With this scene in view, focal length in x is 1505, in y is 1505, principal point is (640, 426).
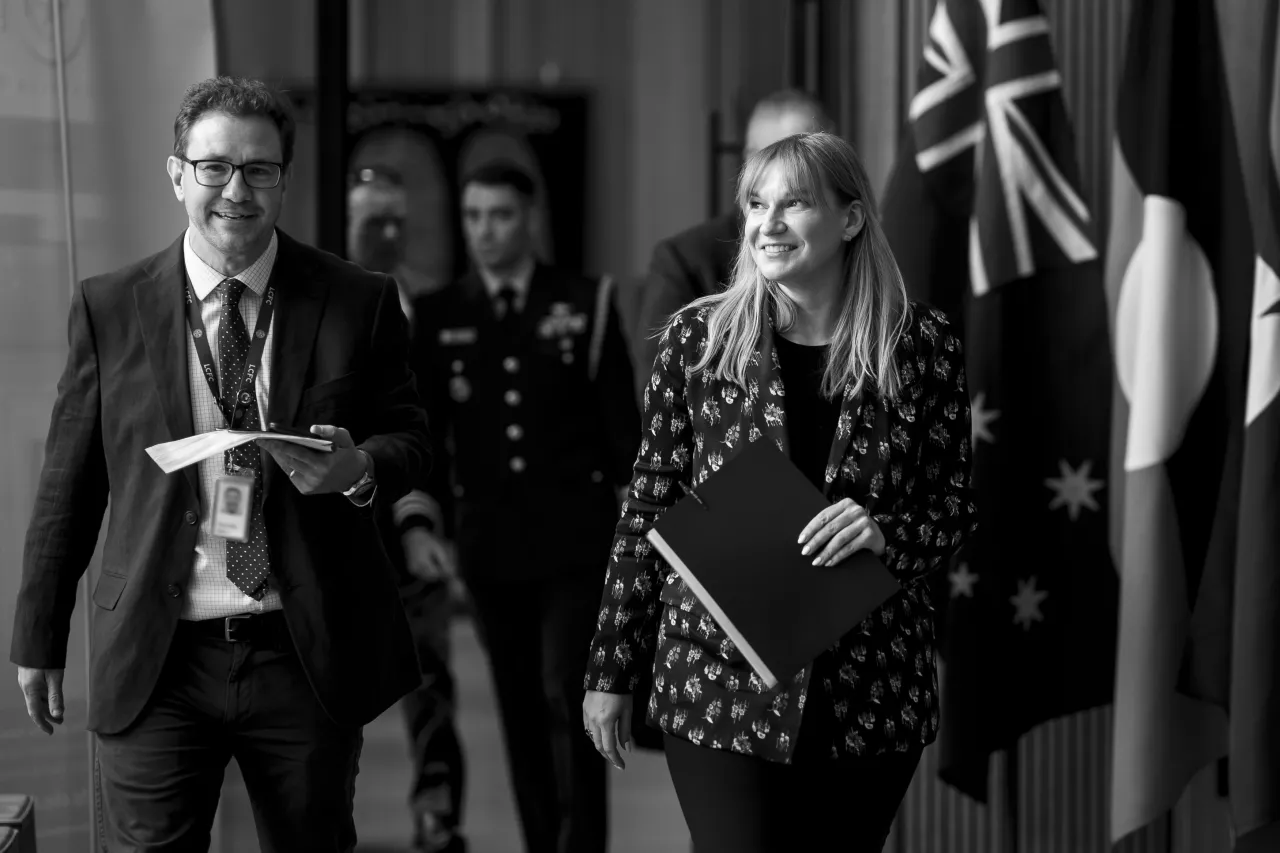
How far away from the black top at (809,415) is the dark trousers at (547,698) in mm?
1633

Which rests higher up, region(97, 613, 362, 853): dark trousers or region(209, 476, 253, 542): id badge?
region(209, 476, 253, 542): id badge

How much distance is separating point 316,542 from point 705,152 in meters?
5.84

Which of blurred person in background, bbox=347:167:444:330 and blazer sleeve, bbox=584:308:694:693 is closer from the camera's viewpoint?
blazer sleeve, bbox=584:308:694:693

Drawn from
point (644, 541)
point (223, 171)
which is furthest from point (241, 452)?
point (644, 541)

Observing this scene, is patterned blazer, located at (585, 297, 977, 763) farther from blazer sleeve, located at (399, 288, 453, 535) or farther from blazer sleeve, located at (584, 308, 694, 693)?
blazer sleeve, located at (399, 288, 453, 535)

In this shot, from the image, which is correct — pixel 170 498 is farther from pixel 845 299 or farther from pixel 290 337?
pixel 845 299

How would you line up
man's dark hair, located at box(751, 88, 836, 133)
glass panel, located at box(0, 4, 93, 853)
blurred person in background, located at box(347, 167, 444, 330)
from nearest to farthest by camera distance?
glass panel, located at box(0, 4, 93, 853) → man's dark hair, located at box(751, 88, 836, 133) → blurred person in background, located at box(347, 167, 444, 330)

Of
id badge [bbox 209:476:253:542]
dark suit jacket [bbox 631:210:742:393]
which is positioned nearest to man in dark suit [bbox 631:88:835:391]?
dark suit jacket [bbox 631:210:742:393]

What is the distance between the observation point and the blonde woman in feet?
6.32

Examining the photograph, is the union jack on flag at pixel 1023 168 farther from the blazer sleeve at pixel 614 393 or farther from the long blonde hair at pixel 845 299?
the long blonde hair at pixel 845 299

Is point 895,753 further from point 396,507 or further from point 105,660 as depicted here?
point 396,507

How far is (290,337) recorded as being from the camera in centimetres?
215

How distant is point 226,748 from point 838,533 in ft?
3.19

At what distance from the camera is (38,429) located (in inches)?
112
